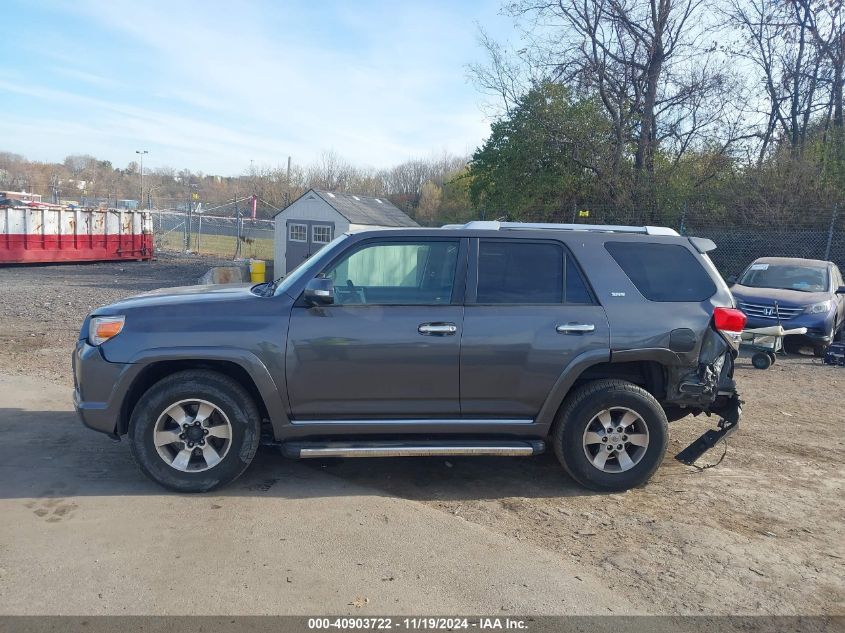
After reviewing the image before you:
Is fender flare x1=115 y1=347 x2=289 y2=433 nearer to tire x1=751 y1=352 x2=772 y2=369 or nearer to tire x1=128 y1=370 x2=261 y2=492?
tire x1=128 y1=370 x2=261 y2=492

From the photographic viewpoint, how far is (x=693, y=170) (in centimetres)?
1989

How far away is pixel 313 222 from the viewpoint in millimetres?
23203

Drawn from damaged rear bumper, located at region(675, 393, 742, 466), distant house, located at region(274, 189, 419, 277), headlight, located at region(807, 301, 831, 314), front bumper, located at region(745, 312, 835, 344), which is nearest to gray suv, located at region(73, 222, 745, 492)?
damaged rear bumper, located at region(675, 393, 742, 466)

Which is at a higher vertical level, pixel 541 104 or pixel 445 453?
pixel 541 104

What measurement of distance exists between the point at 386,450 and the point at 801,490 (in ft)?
10.5

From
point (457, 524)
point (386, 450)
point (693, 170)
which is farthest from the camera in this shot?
point (693, 170)

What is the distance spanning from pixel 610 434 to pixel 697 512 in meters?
0.77

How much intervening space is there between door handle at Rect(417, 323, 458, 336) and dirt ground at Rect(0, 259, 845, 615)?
1186 millimetres

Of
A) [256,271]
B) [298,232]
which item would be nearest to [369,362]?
[256,271]

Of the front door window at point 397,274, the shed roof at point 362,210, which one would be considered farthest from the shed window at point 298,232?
the front door window at point 397,274

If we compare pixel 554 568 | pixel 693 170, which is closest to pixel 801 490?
pixel 554 568

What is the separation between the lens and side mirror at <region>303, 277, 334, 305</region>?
4559mm

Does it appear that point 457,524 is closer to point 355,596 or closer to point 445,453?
point 445,453

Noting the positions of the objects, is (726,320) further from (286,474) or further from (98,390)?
(98,390)
